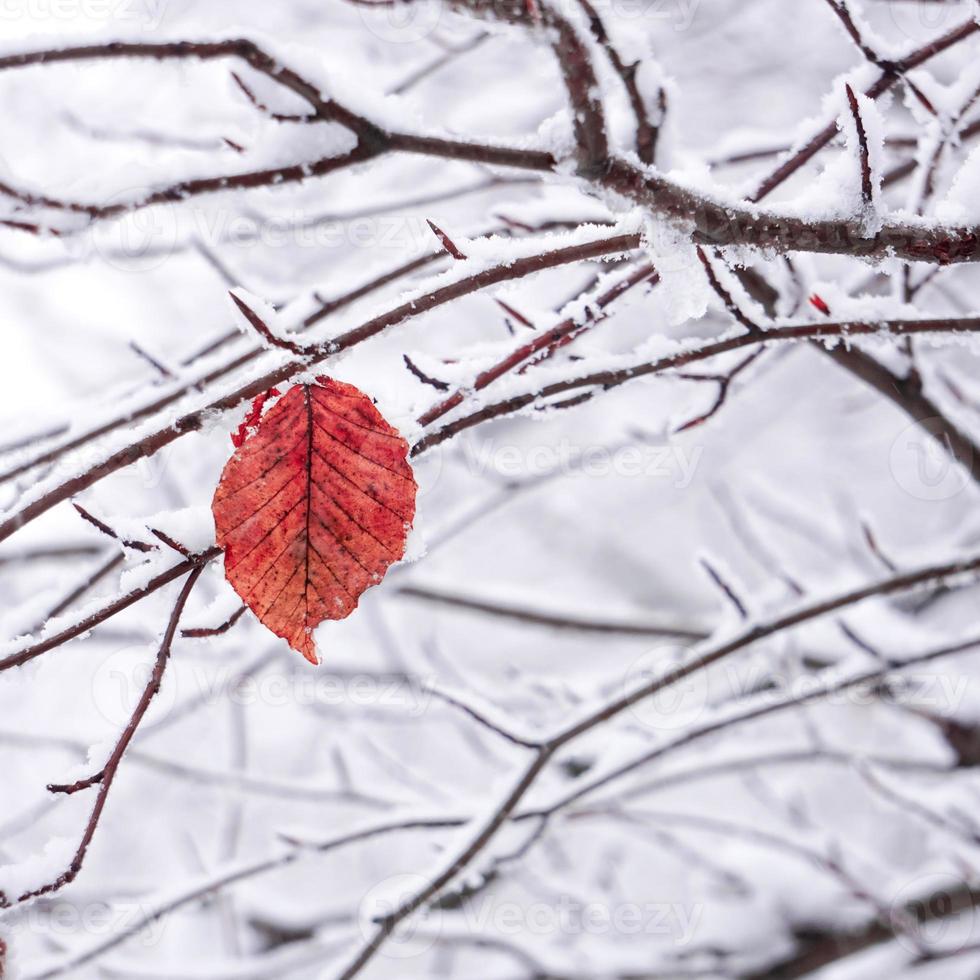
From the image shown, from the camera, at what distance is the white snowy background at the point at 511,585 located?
3.29 ft

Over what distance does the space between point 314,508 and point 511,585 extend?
2721 mm

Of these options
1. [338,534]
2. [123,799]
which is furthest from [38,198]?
[123,799]

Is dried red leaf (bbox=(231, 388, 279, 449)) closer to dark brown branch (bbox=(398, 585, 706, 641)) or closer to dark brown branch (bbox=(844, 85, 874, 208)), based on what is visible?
dark brown branch (bbox=(844, 85, 874, 208))

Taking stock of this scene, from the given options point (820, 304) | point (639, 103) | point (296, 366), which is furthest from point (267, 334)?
point (639, 103)

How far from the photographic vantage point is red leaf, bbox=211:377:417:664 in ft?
2.48

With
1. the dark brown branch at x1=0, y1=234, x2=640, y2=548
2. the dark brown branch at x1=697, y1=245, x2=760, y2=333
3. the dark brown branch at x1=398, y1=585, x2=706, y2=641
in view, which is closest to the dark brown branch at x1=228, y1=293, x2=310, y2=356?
the dark brown branch at x1=0, y1=234, x2=640, y2=548

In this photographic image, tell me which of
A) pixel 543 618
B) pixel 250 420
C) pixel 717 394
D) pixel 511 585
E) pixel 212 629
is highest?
pixel 511 585

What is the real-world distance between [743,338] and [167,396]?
0.69m

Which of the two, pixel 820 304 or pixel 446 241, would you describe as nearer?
pixel 446 241

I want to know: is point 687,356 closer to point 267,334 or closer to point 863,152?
point 863,152

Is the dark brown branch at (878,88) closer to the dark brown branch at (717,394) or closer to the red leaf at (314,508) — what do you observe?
the dark brown branch at (717,394)

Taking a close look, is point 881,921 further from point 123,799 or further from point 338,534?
point 123,799

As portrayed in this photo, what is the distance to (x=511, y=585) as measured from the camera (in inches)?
136

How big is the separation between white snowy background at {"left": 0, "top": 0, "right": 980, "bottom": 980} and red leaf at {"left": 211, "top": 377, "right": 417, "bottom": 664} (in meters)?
0.05
